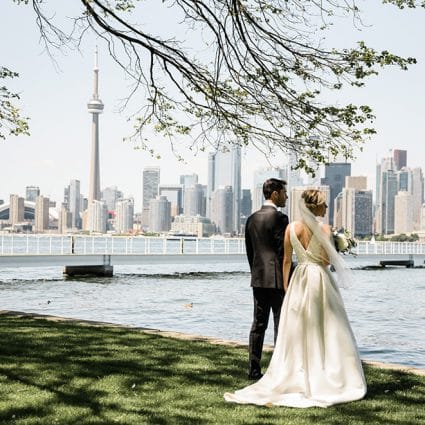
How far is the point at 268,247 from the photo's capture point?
7.95m

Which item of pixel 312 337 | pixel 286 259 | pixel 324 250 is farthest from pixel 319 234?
pixel 312 337

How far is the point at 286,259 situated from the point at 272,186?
80cm

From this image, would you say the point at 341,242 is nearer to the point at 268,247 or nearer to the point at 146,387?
the point at 268,247

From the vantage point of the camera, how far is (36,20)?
13.8 meters

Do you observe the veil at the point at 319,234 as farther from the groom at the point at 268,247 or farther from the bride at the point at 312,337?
the groom at the point at 268,247

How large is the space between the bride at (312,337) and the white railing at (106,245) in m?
41.7

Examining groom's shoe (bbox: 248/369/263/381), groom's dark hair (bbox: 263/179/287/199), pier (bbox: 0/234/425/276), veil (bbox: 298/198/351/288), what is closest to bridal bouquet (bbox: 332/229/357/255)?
veil (bbox: 298/198/351/288)

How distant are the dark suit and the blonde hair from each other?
0.56m

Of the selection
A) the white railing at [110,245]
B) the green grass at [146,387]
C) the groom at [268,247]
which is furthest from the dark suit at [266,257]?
the white railing at [110,245]

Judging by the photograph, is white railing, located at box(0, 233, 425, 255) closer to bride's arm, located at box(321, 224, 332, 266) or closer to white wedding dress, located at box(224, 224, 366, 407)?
white wedding dress, located at box(224, 224, 366, 407)

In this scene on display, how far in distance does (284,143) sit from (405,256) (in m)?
84.4

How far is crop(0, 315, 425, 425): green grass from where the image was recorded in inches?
264

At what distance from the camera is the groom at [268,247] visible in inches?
311

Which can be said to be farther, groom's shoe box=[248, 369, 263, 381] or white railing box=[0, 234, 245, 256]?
white railing box=[0, 234, 245, 256]
